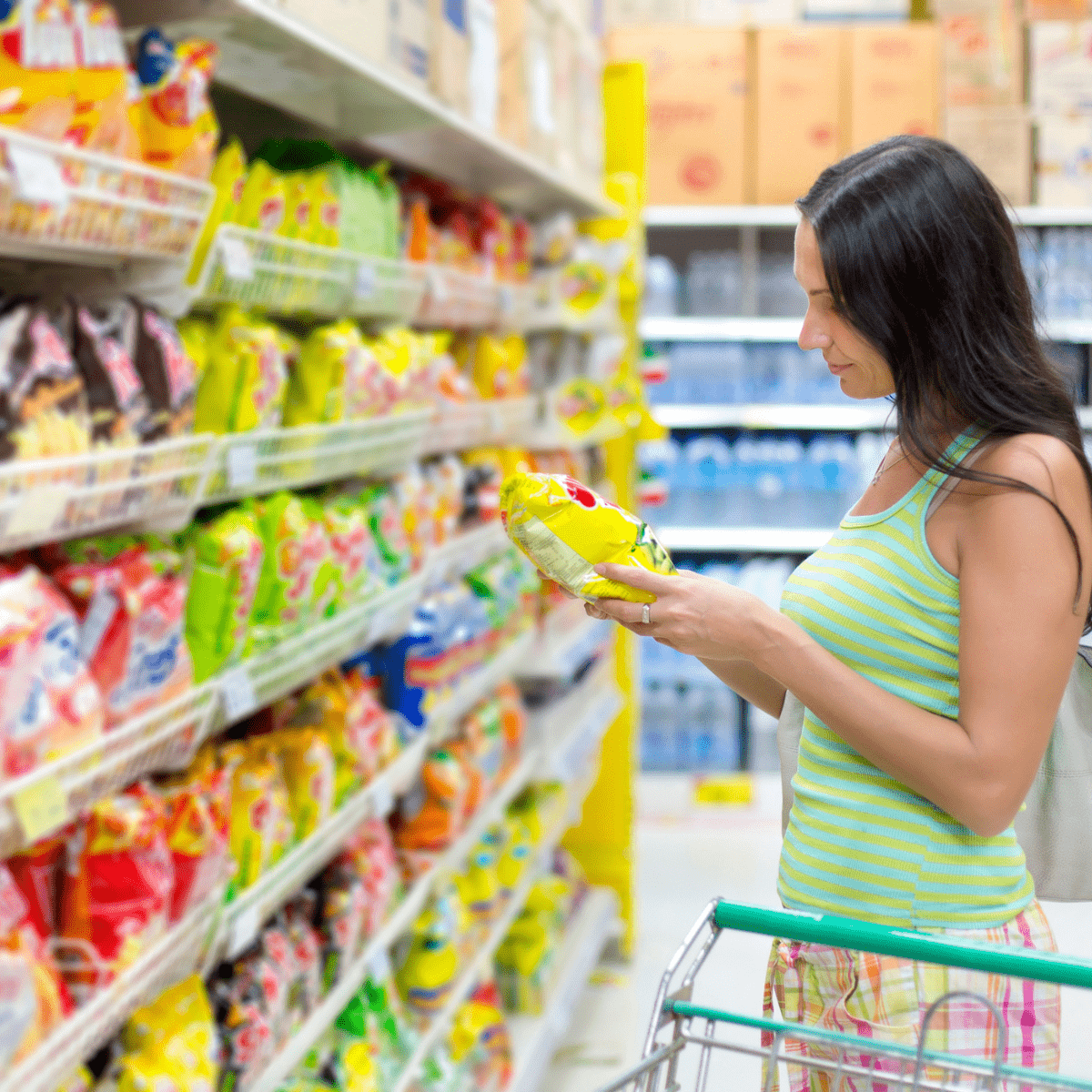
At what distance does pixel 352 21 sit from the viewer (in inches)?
68.2

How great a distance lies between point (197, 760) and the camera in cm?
165

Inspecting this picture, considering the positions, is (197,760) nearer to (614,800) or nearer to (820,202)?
(820,202)

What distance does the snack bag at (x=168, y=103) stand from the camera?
1.35 metres

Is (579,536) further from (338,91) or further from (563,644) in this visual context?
(563,644)

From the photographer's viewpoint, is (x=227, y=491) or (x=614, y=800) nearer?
(x=227, y=491)

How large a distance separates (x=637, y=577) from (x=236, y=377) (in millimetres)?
650

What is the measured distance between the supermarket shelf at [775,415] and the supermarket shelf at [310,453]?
2894mm

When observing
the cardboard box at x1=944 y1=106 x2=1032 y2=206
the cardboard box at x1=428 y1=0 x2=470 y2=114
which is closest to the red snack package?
the cardboard box at x1=428 y1=0 x2=470 y2=114

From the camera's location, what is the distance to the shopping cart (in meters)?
0.94

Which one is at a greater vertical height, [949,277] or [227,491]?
[949,277]

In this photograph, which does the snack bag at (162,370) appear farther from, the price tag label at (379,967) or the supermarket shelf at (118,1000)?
the price tag label at (379,967)

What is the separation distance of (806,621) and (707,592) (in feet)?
0.32

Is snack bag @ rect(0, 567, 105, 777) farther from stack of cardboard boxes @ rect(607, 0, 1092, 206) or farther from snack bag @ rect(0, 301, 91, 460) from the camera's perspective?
stack of cardboard boxes @ rect(607, 0, 1092, 206)

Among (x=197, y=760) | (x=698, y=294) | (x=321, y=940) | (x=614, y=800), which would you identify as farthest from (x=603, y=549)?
(x=698, y=294)
